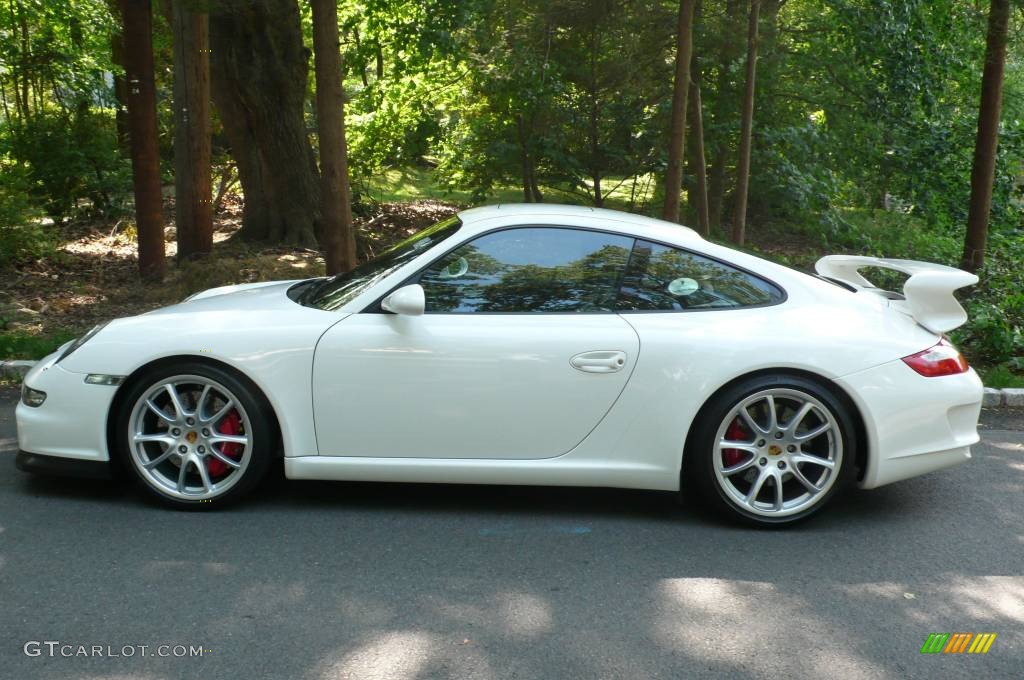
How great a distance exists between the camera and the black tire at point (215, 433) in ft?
15.0

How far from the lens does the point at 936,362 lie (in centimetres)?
463

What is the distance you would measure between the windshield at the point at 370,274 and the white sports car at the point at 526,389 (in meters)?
0.06

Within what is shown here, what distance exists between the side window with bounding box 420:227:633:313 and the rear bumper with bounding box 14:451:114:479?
174 centimetres

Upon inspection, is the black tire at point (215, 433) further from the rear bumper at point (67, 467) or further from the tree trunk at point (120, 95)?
the tree trunk at point (120, 95)

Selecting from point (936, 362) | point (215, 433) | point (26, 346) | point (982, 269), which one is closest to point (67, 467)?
point (215, 433)

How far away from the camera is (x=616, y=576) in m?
4.10

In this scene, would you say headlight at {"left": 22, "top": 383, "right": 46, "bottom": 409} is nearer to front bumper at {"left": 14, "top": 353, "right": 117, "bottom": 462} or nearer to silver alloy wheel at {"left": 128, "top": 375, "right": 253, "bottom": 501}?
front bumper at {"left": 14, "top": 353, "right": 117, "bottom": 462}

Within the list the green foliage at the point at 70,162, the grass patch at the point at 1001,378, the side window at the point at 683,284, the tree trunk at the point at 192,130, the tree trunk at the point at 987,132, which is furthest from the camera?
the green foliage at the point at 70,162

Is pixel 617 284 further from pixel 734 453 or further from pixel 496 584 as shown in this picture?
pixel 496 584

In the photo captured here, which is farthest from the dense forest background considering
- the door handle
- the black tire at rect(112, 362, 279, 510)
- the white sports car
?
the black tire at rect(112, 362, 279, 510)

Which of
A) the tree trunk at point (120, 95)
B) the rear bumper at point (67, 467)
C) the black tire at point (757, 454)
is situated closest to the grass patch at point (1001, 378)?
the black tire at point (757, 454)

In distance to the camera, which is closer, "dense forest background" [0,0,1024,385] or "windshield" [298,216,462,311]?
"windshield" [298,216,462,311]

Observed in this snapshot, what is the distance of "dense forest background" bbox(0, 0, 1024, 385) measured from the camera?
36.6 ft

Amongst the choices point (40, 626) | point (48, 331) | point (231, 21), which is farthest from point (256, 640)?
point (231, 21)
